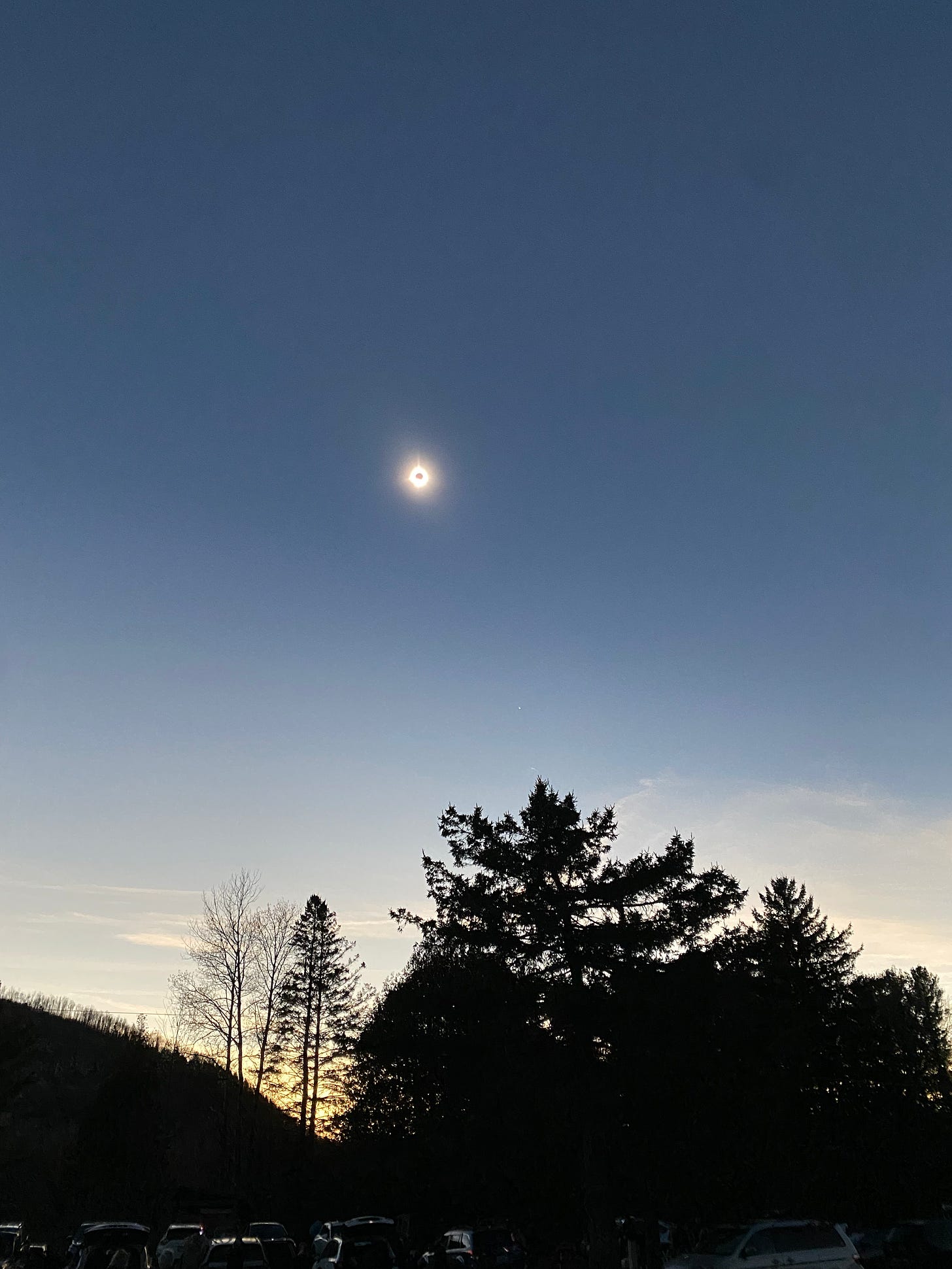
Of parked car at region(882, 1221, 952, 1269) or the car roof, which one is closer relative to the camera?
the car roof

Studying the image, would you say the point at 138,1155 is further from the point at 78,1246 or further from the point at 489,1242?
the point at 78,1246

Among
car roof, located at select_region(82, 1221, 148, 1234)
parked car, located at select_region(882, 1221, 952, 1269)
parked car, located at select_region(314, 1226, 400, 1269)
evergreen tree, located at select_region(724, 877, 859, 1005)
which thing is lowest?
parked car, located at select_region(882, 1221, 952, 1269)

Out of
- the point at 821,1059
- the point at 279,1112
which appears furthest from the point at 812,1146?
the point at 279,1112

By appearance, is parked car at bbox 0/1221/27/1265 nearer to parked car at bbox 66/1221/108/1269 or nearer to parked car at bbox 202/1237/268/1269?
parked car at bbox 66/1221/108/1269

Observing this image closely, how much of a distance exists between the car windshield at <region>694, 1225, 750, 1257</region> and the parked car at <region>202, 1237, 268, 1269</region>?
8.97 meters

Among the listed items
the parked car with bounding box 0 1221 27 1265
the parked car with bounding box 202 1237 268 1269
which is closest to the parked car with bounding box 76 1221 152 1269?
the parked car with bounding box 202 1237 268 1269

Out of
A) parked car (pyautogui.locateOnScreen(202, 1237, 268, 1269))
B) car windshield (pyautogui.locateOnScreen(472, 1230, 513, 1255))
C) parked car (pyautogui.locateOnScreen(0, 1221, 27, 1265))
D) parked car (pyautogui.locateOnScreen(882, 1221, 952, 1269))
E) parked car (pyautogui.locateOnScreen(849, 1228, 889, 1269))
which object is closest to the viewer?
parked car (pyautogui.locateOnScreen(202, 1237, 268, 1269))

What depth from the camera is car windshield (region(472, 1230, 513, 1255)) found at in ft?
85.4

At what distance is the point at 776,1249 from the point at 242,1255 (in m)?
10.6

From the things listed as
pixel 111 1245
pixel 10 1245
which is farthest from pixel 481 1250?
pixel 10 1245

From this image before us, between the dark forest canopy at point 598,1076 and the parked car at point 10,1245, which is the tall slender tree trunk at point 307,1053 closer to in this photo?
the dark forest canopy at point 598,1076

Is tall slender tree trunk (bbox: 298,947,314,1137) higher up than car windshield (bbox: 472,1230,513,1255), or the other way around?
tall slender tree trunk (bbox: 298,947,314,1137)

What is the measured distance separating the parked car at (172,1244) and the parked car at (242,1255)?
0.69 m

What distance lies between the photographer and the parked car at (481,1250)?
80.4ft
